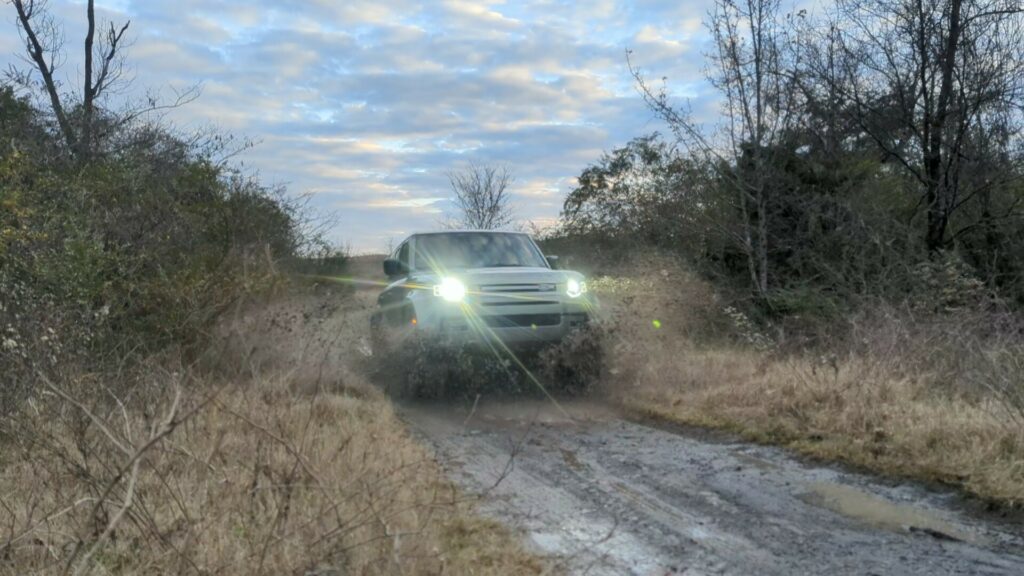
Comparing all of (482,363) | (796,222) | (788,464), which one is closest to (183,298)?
(482,363)

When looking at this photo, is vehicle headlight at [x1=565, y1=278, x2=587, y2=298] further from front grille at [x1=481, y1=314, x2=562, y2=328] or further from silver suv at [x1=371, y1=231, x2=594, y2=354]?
front grille at [x1=481, y1=314, x2=562, y2=328]

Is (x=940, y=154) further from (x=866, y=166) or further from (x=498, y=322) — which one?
(x=498, y=322)

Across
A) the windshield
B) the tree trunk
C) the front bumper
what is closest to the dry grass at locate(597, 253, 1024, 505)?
A: the front bumper

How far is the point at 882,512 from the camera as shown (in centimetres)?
502

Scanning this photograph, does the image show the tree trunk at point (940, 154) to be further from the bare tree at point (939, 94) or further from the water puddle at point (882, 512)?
the water puddle at point (882, 512)

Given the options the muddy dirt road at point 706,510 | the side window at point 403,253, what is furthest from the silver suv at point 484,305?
the muddy dirt road at point 706,510

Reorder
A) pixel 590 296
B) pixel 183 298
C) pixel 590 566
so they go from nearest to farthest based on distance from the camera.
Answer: pixel 590 566 → pixel 183 298 → pixel 590 296

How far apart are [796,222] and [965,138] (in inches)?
122

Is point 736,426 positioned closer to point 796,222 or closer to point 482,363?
point 482,363

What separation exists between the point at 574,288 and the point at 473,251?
169 cm

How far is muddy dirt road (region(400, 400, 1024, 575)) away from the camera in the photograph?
4.20 meters

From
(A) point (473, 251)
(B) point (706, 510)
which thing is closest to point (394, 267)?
(A) point (473, 251)

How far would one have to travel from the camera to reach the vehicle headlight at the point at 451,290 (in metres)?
8.61

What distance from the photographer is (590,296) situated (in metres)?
9.31
